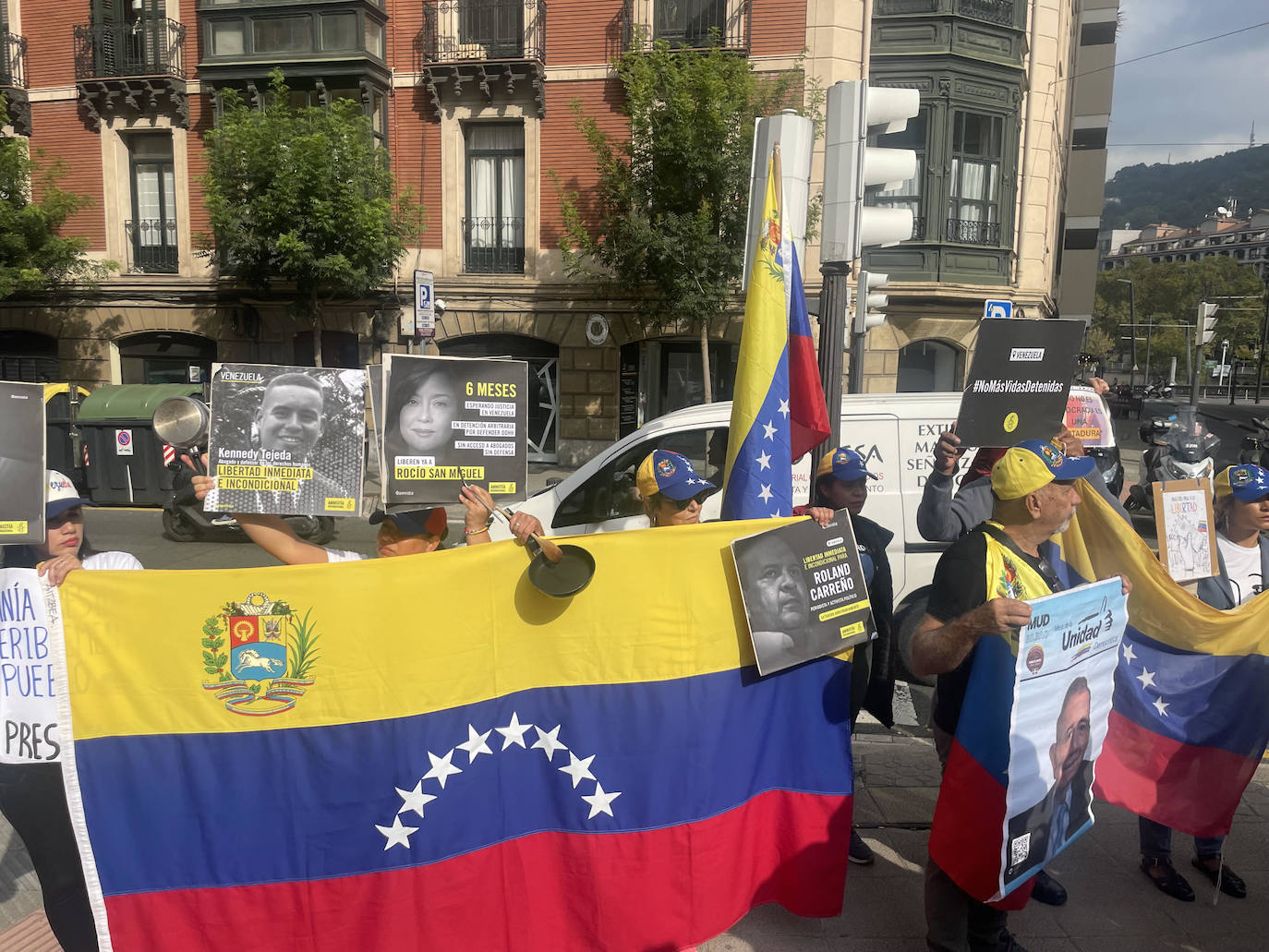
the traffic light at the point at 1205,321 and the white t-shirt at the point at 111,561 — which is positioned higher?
the traffic light at the point at 1205,321

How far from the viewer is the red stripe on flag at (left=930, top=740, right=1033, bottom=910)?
9.70 ft

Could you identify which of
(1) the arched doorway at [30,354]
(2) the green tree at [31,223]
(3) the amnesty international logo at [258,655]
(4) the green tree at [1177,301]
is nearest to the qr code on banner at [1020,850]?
(3) the amnesty international logo at [258,655]

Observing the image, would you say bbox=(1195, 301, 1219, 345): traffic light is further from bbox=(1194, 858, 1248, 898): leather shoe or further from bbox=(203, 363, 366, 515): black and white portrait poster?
bbox=(203, 363, 366, 515): black and white portrait poster

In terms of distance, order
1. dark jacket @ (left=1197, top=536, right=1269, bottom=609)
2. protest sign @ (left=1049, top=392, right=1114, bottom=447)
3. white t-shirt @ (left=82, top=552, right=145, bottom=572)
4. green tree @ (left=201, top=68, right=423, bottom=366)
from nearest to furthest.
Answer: white t-shirt @ (left=82, top=552, right=145, bottom=572), dark jacket @ (left=1197, top=536, right=1269, bottom=609), protest sign @ (left=1049, top=392, right=1114, bottom=447), green tree @ (left=201, top=68, right=423, bottom=366)

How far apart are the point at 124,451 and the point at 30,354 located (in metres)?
11.1

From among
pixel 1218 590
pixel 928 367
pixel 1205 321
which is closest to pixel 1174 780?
pixel 1218 590

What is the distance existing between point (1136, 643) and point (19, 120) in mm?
25130

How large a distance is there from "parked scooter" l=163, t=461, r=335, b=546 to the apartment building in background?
315 inches

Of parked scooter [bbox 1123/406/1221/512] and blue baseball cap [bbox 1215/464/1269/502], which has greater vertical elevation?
blue baseball cap [bbox 1215/464/1269/502]

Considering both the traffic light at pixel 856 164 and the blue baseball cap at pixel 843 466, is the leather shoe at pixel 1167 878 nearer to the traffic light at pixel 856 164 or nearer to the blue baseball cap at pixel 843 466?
the blue baseball cap at pixel 843 466

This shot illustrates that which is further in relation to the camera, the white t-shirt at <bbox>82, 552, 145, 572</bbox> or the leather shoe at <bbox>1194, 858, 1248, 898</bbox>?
the leather shoe at <bbox>1194, 858, 1248, 898</bbox>

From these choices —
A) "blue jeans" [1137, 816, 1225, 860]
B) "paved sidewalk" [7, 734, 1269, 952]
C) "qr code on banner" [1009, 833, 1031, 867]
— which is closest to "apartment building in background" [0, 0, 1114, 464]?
"paved sidewalk" [7, 734, 1269, 952]

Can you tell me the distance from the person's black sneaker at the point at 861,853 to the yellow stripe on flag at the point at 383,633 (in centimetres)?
135

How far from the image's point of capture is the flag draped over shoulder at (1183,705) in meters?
3.64
